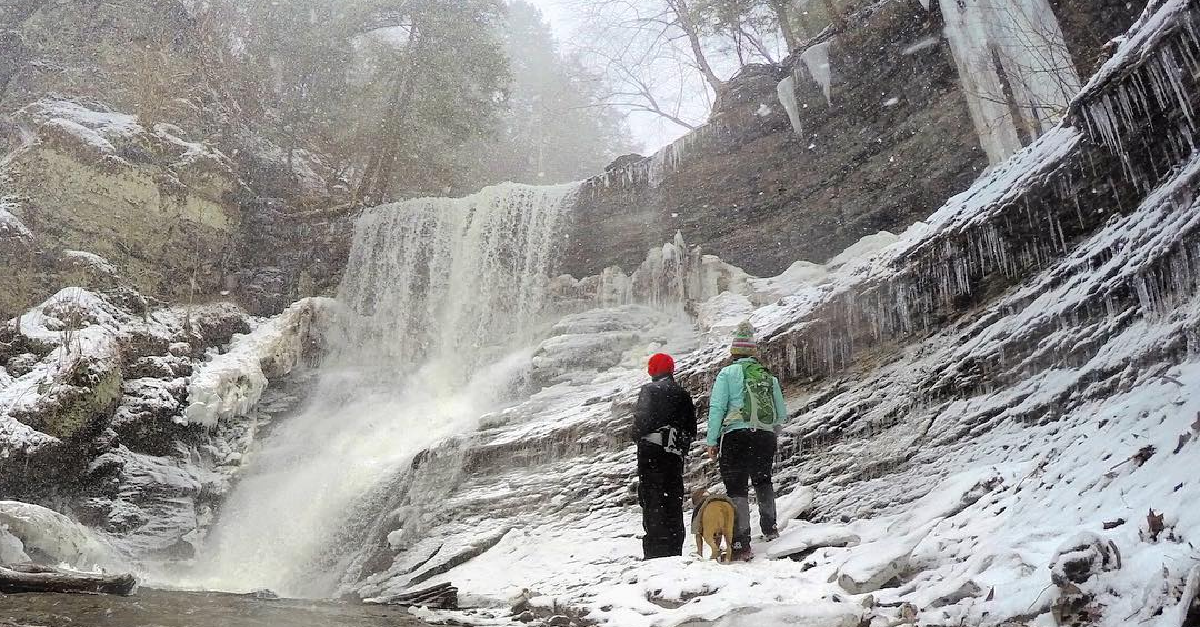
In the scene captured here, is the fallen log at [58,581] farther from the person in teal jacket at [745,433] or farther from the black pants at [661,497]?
the person in teal jacket at [745,433]

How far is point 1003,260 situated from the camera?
6520 millimetres

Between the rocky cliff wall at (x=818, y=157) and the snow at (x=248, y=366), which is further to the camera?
the snow at (x=248, y=366)

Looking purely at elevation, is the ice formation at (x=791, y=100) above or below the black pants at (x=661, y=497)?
above

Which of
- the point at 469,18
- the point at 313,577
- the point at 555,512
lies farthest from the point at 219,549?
the point at 469,18

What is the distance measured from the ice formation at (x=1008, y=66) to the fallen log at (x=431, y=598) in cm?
910

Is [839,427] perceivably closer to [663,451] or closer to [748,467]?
[748,467]

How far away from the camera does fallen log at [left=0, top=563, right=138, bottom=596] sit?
5.57 metres

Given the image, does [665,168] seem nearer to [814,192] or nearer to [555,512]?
[814,192]

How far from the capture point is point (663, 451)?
565 centimetres

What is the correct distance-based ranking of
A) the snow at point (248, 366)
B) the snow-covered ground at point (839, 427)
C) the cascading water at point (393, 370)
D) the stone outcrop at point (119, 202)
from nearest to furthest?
1. the snow-covered ground at point (839, 427)
2. the cascading water at point (393, 370)
3. the snow at point (248, 366)
4. the stone outcrop at point (119, 202)

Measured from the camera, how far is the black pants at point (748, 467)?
526 centimetres

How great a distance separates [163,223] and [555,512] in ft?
36.6

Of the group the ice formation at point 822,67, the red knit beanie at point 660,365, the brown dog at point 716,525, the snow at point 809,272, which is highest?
the ice formation at point 822,67

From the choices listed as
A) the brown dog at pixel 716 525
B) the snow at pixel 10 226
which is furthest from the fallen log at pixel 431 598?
the snow at pixel 10 226
